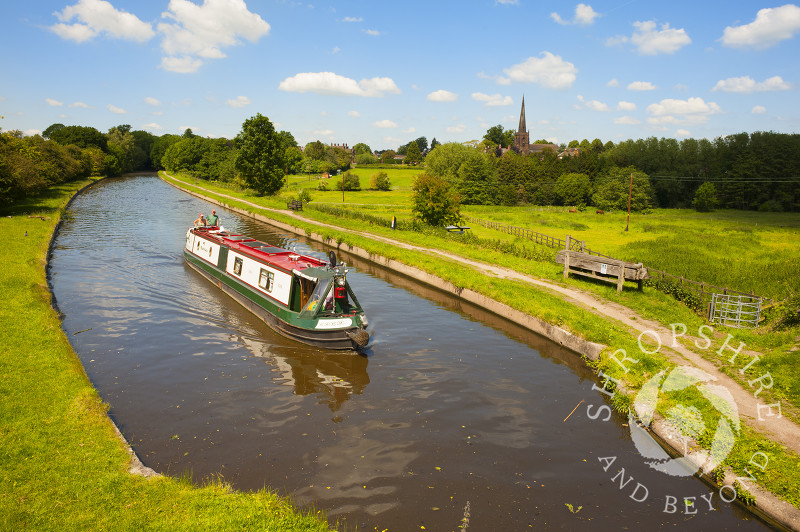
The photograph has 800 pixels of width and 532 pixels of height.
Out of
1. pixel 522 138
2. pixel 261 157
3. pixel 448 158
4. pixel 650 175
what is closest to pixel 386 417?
pixel 261 157

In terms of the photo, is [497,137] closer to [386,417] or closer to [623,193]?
[623,193]

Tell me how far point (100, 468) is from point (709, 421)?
1166cm

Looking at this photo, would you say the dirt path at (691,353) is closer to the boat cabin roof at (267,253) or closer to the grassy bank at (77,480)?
the grassy bank at (77,480)

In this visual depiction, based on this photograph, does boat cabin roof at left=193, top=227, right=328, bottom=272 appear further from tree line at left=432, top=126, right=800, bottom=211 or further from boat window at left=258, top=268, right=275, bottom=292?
tree line at left=432, top=126, right=800, bottom=211

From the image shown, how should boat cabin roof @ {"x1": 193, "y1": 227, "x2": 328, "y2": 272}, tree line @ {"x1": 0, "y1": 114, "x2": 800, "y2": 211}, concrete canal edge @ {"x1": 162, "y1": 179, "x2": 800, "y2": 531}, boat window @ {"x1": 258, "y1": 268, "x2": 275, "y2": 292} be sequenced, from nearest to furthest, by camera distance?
concrete canal edge @ {"x1": 162, "y1": 179, "x2": 800, "y2": 531} → boat cabin roof @ {"x1": 193, "y1": 227, "x2": 328, "y2": 272} → boat window @ {"x1": 258, "y1": 268, "x2": 275, "y2": 292} → tree line @ {"x1": 0, "y1": 114, "x2": 800, "y2": 211}

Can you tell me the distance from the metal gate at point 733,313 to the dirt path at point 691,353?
6.47ft

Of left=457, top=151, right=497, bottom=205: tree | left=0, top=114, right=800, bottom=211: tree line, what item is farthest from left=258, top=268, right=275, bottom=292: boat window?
left=457, top=151, right=497, bottom=205: tree

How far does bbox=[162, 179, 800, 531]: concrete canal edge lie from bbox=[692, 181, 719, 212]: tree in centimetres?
6560

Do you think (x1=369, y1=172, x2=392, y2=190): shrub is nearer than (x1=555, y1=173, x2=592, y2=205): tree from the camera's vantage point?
No

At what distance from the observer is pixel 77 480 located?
7629mm

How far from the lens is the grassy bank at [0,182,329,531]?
22.6 feet

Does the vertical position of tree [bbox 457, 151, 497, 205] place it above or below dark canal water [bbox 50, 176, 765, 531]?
above

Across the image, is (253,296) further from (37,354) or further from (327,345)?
(37,354)

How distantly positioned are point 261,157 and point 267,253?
181ft
